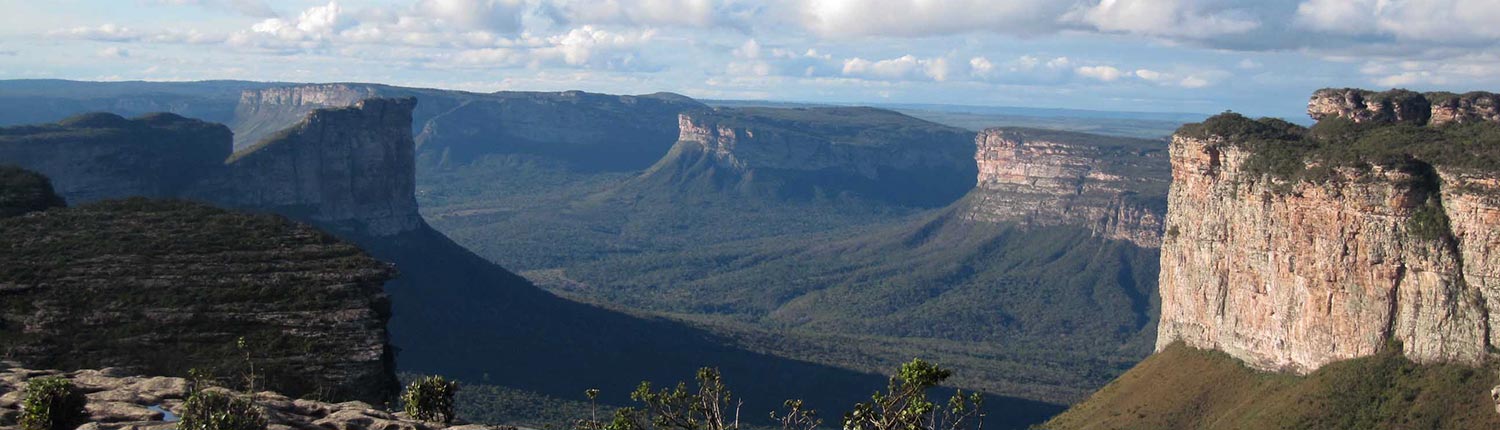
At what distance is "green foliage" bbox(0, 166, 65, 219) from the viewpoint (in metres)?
49.7

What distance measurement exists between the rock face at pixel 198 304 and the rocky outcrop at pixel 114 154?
40325mm

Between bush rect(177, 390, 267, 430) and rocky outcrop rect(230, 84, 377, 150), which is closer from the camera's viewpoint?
bush rect(177, 390, 267, 430)

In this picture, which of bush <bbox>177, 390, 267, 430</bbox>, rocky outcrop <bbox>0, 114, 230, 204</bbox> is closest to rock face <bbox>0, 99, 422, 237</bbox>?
rocky outcrop <bbox>0, 114, 230, 204</bbox>

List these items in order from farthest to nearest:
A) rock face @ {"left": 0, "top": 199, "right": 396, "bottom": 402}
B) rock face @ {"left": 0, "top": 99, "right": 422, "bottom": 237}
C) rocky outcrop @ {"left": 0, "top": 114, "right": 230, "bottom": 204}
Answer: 1. rock face @ {"left": 0, "top": 99, "right": 422, "bottom": 237}
2. rocky outcrop @ {"left": 0, "top": 114, "right": 230, "bottom": 204}
3. rock face @ {"left": 0, "top": 199, "right": 396, "bottom": 402}

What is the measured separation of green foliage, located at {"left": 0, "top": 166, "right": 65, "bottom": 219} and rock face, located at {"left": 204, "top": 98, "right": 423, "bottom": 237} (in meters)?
34.5

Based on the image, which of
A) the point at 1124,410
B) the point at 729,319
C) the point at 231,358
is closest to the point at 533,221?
the point at 729,319

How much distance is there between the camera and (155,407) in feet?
95.5

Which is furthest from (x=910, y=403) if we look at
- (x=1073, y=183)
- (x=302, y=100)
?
(x=302, y=100)

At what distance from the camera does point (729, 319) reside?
127m

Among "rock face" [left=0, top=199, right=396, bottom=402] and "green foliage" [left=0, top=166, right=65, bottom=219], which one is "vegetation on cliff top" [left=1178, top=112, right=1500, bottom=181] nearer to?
"rock face" [left=0, top=199, right=396, bottom=402]

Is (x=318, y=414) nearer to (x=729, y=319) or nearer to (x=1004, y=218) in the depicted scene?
(x=729, y=319)

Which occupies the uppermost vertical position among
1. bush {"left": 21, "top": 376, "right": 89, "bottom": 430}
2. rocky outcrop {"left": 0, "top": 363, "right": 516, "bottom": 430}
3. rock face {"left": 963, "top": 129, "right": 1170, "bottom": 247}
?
bush {"left": 21, "top": 376, "right": 89, "bottom": 430}

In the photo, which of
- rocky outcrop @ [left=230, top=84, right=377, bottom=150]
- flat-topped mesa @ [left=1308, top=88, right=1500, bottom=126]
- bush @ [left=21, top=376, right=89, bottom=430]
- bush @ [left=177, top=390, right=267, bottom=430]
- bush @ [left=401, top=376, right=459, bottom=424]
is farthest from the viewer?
rocky outcrop @ [left=230, top=84, right=377, bottom=150]

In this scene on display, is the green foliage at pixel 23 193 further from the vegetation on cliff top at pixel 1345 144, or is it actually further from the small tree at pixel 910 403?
the vegetation on cliff top at pixel 1345 144
